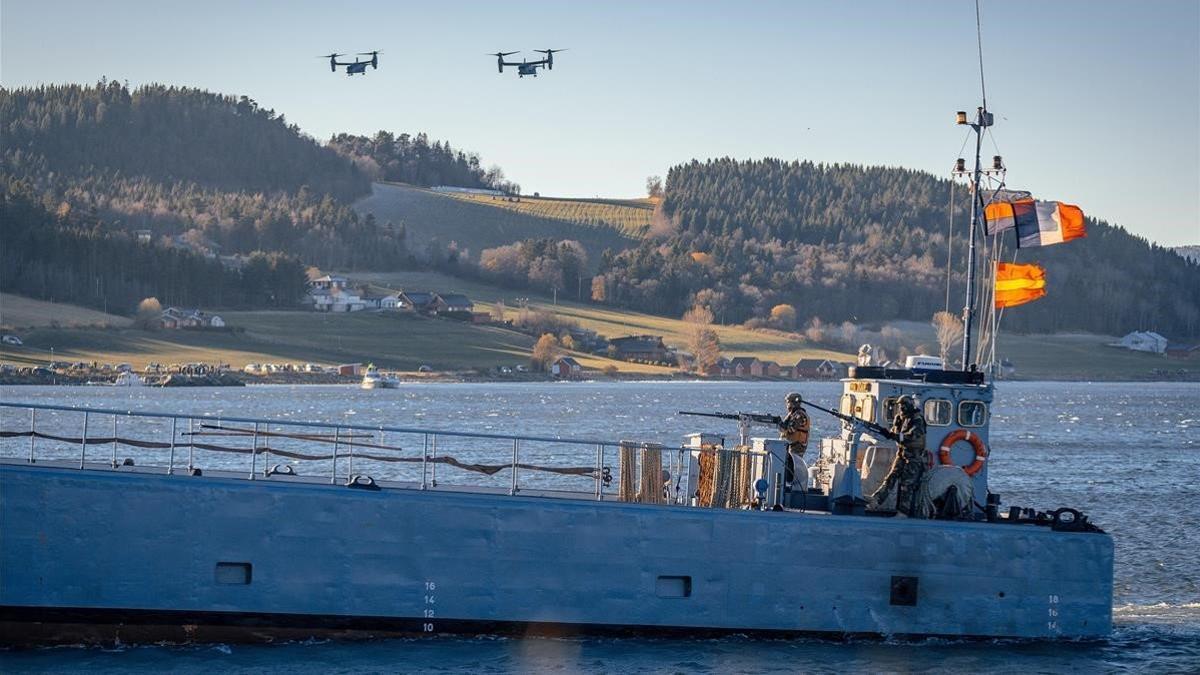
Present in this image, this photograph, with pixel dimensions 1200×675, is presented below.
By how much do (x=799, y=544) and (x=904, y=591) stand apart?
6.07 ft

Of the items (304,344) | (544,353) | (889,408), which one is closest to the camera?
(889,408)

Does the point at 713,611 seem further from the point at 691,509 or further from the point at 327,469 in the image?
the point at 327,469

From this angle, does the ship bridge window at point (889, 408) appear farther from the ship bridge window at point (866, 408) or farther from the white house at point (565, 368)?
the white house at point (565, 368)

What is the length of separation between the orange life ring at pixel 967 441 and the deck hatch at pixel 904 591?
2.18 meters

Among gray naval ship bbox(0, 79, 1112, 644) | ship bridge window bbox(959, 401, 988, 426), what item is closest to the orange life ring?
gray naval ship bbox(0, 79, 1112, 644)

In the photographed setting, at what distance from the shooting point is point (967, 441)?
81.0ft

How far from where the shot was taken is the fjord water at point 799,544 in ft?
71.9

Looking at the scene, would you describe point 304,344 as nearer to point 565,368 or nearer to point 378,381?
point 378,381

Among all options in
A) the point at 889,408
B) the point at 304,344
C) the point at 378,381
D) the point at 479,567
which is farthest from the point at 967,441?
the point at 304,344

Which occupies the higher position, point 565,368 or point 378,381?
point 565,368

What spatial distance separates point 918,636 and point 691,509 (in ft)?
13.0

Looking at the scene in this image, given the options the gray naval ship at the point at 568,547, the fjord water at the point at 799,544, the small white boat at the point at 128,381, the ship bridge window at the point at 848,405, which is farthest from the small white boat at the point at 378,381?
the gray naval ship at the point at 568,547

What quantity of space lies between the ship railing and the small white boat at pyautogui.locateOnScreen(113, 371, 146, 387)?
123ft

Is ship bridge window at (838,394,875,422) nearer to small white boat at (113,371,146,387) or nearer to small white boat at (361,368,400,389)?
small white boat at (113,371,146,387)
